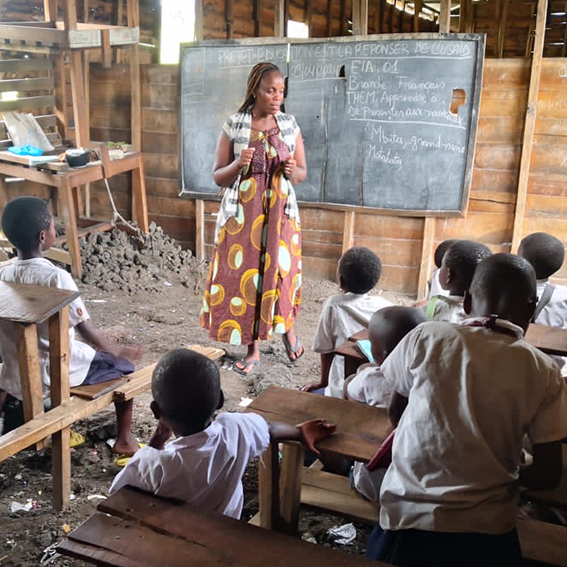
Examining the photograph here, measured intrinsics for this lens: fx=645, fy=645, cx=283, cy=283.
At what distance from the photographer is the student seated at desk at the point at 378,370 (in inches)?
83.2

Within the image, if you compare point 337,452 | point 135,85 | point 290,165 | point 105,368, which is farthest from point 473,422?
point 135,85

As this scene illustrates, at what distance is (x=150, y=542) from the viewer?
1526 mm

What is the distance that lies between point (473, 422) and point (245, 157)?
2518 millimetres

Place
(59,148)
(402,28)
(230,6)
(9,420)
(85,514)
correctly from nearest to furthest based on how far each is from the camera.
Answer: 1. (85,514)
2. (9,420)
3. (59,148)
4. (230,6)
5. (402,28)

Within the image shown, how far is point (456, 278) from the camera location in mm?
2426

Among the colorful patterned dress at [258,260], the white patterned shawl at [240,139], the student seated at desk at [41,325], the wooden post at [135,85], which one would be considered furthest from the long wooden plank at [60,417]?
the wooden post at [135,85]

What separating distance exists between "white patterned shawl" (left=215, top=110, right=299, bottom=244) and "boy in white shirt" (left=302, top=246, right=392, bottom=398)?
1.17 meters

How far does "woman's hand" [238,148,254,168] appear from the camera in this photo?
3656mm

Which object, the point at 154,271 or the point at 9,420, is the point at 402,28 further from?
the point at 9,420

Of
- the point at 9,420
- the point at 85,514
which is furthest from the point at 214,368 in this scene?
the point at 9,420

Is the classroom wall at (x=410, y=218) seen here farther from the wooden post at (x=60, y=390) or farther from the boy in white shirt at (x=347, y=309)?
the wooden post at (x=60, y=390)

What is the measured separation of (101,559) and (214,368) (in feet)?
1.84

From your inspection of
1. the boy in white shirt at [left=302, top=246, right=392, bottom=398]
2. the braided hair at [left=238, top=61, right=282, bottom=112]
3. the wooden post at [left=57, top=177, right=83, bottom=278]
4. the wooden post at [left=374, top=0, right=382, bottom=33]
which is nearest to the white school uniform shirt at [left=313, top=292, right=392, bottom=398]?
the boy in white shirt at [left=302, top=246, right=392, bottom=398]

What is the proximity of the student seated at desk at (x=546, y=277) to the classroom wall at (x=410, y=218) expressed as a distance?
99.6 inches
